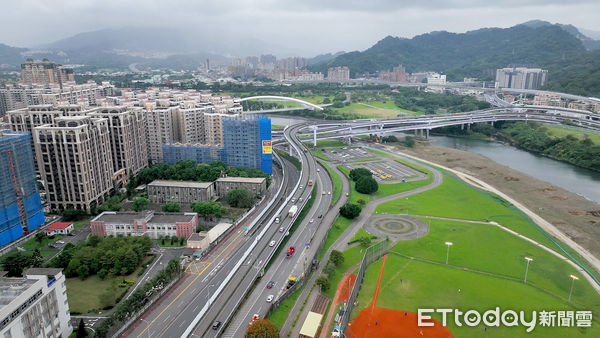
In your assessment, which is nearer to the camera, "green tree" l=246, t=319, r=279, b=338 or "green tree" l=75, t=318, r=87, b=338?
"green tree" l=246, t=319, r=279, b=338

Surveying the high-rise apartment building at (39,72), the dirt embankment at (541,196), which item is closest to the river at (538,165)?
the dirt embankment at (541,196)

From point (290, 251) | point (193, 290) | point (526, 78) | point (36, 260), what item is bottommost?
point (193, 290)

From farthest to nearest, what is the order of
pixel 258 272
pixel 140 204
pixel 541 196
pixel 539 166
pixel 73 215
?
pixel 539 166
pixel 541 196
pixel 140 204
pixel 73 215
pixel 258 272

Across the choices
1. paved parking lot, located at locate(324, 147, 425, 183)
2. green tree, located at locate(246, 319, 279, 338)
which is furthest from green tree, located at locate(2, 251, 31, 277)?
paved parking lot, located at locate(324, 147, 425, 183)

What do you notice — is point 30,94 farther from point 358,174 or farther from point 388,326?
point 388,326

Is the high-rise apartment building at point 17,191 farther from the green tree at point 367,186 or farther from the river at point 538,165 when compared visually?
the river at point 538,165

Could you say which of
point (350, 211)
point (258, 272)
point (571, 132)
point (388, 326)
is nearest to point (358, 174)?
point (350, 211)

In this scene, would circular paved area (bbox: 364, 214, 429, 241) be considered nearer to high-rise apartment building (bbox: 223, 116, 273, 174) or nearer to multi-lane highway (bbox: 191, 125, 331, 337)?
multi-lane highway (bbox: 191, 125, 331, 337)

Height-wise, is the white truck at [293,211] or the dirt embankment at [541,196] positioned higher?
the white truck at [293,211]
